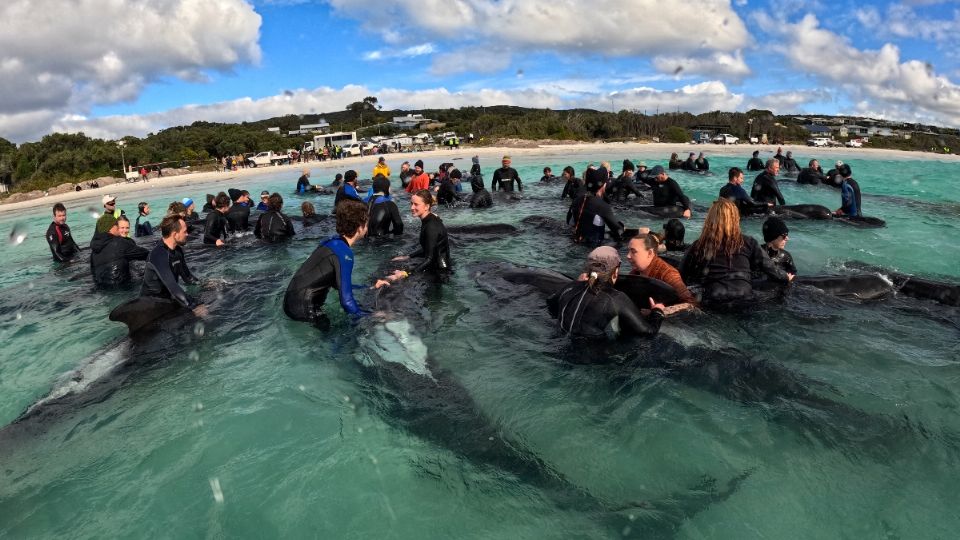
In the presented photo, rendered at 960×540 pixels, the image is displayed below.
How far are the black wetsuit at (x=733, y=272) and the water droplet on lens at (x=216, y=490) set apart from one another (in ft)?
19.4

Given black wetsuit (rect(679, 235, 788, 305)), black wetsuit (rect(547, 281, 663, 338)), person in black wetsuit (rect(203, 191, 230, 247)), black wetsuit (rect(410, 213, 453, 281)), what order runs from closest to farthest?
black wetsuit (rect(547, 281, 663, 338)), black wetsuit (rect(679, 235, 788, 305)), black wetsuit (rect(410, 213, 453, 281)), person in black wetsuit (rect(203, 191, 230, 247))

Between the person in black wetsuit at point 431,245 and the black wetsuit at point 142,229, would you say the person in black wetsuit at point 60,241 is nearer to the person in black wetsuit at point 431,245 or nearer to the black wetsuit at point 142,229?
the black wetsuit at point 142,229

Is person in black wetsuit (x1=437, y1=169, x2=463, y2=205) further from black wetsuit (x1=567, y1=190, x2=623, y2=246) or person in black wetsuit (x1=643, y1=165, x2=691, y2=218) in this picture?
black wetsuit (x1=567, y1=190, x2=623, y2=246)

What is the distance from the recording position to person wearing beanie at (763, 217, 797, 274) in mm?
6914

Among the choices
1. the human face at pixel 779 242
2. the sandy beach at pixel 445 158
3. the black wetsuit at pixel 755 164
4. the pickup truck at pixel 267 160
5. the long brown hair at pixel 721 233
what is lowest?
the human face at pixel 779 242

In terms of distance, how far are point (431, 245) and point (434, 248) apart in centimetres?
8

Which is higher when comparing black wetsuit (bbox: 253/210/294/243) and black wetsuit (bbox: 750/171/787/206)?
black wetsuit (bbox: 750/171/787/206)

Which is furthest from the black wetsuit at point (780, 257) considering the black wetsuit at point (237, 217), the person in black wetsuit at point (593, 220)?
the black wetsuit at point (237, 217)

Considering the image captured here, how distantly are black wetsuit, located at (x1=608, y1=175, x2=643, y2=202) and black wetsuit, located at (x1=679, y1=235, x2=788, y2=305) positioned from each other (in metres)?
9.77

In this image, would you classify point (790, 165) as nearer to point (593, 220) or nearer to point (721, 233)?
point (593, 220)

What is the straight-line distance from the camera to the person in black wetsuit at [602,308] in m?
5.03

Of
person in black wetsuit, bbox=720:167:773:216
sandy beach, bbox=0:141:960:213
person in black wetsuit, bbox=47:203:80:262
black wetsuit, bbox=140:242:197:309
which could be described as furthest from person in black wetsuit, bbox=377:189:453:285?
sandy beach, bbox=0:141:960:213

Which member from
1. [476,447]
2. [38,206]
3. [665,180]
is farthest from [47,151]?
[476,447]

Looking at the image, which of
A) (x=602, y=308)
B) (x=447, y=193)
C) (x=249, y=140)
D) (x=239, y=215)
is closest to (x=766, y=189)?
(x=447, y=193)
